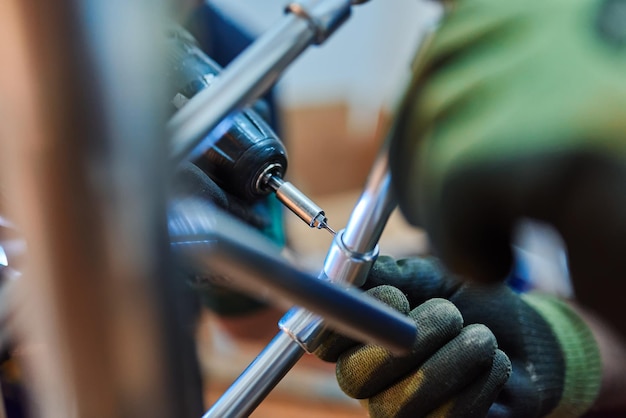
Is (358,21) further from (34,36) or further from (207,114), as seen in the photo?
(34,36)

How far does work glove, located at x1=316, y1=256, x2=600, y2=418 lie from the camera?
266 mm

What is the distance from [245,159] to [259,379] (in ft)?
0.34

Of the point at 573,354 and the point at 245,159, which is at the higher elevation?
the point at 245,159

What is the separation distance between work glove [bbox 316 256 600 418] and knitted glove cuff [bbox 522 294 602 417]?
2.9 inches

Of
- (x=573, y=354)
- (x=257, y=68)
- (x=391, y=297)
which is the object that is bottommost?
(x=573, y=354)

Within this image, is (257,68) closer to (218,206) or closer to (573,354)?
(218,206)

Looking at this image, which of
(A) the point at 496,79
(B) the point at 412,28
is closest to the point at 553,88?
(A) the point at 496,79

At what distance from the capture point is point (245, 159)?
277mm

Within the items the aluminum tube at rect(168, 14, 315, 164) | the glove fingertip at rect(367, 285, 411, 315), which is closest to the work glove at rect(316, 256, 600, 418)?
the glove fingertip at rect(367, 285, 411, 315)

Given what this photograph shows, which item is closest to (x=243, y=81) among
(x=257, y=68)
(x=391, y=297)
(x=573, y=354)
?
(x=257, y=68)

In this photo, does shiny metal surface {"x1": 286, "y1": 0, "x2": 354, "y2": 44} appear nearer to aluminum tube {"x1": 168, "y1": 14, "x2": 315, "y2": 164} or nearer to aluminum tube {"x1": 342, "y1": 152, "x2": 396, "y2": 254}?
aluminum tube {"x1": 168, "y1": 14, "x2": 315, "y2": 164}

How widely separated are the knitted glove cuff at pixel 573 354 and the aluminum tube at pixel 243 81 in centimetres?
24

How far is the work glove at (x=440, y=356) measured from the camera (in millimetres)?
266

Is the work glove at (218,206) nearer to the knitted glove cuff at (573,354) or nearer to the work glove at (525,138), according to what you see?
the work glove at (525,138)
